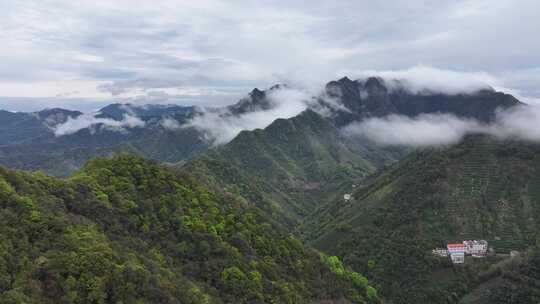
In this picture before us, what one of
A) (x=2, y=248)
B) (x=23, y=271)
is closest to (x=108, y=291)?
(x=23, y=271)

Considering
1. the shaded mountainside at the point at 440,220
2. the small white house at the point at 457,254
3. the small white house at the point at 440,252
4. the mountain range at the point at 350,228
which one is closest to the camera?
the mountain range at the point at 350,228

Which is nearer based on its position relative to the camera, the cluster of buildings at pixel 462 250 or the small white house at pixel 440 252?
the cluster of buildings at pixel 462 250

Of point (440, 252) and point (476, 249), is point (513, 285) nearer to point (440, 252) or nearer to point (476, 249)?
point (476, 249)

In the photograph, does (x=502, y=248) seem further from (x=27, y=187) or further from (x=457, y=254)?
(x=27, y=187)

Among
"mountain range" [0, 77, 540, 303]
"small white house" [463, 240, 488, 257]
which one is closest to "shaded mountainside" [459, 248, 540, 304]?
"mountain range" [0, 77, 540, 303]

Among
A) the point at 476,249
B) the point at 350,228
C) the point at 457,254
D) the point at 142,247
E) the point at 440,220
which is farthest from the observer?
the point at 350,228

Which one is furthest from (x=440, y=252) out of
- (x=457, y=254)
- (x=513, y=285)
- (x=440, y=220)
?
(x=513, y=285)

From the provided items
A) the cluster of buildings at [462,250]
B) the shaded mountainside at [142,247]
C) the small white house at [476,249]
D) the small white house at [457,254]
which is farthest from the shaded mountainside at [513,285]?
the shaded mountainside at [142,247]

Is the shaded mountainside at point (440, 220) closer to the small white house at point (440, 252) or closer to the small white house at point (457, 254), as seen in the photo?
the small white house at point (440, 252)
